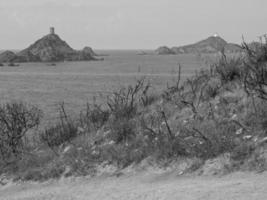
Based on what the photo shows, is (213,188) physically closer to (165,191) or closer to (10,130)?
(165,191)

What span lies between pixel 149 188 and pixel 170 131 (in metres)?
1.85

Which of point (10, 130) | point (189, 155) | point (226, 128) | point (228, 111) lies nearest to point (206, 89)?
point (228, 111)

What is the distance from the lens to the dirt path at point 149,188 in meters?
6.61

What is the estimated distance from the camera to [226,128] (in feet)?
28.8

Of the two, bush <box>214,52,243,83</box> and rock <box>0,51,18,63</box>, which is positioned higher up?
bush <box>214,52,243,83</box>

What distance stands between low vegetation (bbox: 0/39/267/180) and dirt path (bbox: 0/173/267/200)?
0.35 m

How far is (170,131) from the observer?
9.14 meters

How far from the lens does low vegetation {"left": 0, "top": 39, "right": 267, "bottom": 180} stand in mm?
8297

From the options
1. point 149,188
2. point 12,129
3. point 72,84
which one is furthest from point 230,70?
point 72,84

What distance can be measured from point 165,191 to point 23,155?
4.69 m

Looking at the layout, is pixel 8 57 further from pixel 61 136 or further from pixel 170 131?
pixel 170 131

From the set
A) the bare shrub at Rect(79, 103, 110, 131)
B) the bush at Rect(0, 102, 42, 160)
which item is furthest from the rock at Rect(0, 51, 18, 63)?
the bare shrub at Rect(79, 103, 110, 131)

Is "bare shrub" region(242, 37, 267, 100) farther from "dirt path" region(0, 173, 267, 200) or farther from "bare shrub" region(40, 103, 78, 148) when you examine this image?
"bare shrub" region(40, 103, 78, 148)

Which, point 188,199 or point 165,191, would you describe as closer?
point 188,199
